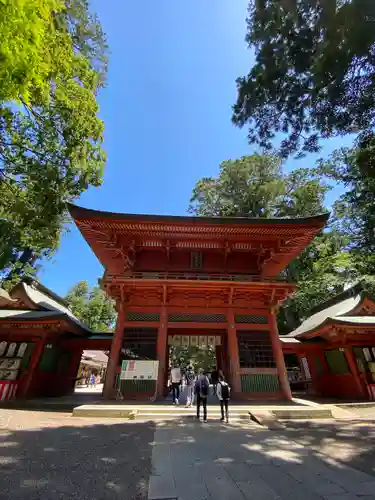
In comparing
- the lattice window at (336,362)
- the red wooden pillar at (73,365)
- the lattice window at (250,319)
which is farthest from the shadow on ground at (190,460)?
the red wooden pillar at (73,365)

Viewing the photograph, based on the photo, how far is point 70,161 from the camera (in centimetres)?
877

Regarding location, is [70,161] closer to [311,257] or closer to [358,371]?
[358,371]

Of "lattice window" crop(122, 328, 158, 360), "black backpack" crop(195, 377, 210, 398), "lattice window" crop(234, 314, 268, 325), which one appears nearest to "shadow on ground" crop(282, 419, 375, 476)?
"black backpack" crop(195, 377, 210, 398)

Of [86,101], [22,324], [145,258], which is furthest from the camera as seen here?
[145,258]

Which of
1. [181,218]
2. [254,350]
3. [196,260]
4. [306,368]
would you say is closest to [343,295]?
[306,368]

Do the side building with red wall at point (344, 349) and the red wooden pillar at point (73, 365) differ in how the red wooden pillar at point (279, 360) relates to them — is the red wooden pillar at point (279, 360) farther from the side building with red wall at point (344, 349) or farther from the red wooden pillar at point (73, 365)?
the red wooden pillar at point (73, 365)

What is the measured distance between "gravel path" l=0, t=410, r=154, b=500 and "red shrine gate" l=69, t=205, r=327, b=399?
387 cm

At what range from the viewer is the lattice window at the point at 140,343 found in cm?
1072

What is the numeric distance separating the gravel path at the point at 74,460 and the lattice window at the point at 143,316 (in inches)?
174

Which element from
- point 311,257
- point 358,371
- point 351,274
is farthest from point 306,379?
point 311,257

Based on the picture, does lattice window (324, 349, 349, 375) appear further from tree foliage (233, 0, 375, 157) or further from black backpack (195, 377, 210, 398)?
tree foliage (233, 0, 375, 157)

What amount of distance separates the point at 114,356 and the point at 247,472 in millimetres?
7709

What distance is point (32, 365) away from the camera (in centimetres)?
1166

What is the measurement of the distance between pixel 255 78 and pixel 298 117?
1495 mm
